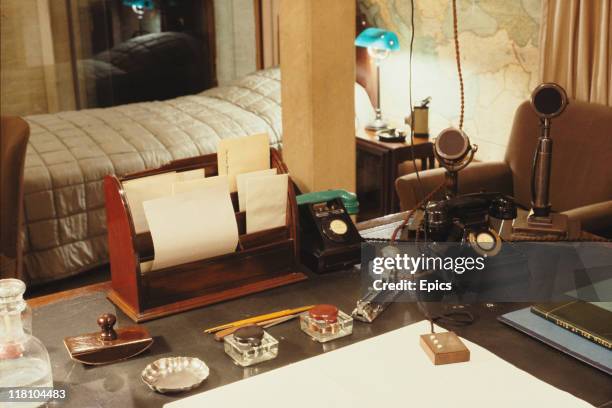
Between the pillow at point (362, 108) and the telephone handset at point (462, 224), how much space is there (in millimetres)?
2894

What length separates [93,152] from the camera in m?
3.66

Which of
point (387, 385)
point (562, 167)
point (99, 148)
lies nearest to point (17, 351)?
point (387, 385)

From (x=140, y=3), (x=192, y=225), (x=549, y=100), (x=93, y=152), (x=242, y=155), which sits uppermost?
(x=140, y=3)

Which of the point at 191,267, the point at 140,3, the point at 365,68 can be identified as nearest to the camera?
the point at 191,267

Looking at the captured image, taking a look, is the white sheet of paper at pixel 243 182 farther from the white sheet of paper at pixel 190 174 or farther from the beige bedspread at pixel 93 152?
the beige bedspread at pixel 93 152

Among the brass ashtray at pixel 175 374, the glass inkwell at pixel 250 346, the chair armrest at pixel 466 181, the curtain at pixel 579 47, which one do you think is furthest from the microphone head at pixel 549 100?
the curtain at pixel 579 47

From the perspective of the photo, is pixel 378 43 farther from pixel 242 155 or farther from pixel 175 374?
pixel 175 374

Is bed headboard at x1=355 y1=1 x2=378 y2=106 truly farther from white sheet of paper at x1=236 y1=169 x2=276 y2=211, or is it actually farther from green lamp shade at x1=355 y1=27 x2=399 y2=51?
white sheet of paper at x1=236 y1=169 x2=276 y2=211

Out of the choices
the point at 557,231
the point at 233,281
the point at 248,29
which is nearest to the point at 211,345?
the point at 233,281

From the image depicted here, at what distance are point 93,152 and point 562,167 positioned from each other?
2273 millimetres

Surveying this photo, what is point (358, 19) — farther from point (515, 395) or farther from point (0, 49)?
point (515, 395)

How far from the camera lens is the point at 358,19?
473 cm

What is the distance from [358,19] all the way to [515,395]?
3875 millimetres

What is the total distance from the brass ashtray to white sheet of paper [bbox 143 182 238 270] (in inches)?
10.5
